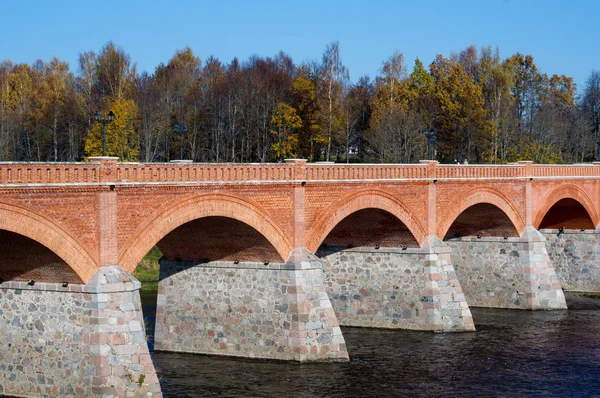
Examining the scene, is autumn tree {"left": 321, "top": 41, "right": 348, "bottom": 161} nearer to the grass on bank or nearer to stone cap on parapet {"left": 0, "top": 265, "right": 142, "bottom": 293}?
the grass on bank

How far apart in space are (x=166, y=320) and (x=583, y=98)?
266 ft

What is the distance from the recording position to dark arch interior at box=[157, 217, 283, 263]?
1219 inches

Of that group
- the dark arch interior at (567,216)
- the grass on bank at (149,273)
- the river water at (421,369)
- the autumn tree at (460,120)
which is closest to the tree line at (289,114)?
the autumn tree at (460,120)

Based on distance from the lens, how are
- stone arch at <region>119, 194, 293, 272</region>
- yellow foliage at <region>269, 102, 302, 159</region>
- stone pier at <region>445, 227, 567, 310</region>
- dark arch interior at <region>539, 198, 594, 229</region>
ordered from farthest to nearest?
yellow foliage at <region>269, 102, 302, 159</region> < dark arch interior at <region>539, 198, 594, 229</region> < stone pier at <region>445, 227, 567, 310</region> < stone arch at <region>119, 194, 293, 272</region>

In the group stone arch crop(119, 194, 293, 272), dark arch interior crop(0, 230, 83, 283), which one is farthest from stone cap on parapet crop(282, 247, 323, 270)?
dark arch interior crop(0, 230, 83, 283)

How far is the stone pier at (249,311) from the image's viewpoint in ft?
102

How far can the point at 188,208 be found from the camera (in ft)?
93.1

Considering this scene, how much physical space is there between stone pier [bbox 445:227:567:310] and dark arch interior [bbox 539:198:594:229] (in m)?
7.36

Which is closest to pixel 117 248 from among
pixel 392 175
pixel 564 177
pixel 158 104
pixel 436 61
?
pixel 392 175

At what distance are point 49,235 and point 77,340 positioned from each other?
9.28 ft

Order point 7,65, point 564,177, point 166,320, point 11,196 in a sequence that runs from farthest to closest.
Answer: point 7,65, point 564,177, point 166,320, point 11,196

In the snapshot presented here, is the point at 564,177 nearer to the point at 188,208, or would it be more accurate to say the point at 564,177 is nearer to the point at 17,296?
the point at 188,208

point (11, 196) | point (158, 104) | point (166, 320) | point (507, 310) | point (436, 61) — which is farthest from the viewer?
point (436, 61)

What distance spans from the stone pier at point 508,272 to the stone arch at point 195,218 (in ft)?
48.7
